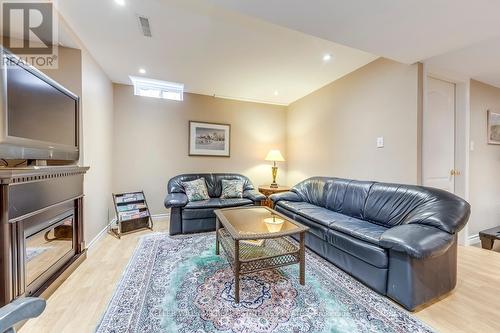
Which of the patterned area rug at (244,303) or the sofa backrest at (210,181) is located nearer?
the patterned area rug at (244,303)

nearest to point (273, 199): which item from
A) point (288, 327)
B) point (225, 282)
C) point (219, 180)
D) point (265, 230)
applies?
point (219, 180)

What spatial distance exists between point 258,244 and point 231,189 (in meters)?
1.74

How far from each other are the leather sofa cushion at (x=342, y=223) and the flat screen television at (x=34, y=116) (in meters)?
2.67

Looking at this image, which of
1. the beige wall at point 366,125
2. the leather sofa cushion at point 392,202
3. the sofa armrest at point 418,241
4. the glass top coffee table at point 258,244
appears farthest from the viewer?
the beige wall at point 366,125

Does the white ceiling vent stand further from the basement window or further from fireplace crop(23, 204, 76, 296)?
fireplace crop(23, 204, 76, 296)

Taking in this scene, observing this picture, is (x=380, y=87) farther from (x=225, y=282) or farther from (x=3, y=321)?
(x=3, y=321)

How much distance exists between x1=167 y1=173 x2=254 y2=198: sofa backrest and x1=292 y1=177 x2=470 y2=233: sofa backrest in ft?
4.42

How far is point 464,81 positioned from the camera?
2.90 meters

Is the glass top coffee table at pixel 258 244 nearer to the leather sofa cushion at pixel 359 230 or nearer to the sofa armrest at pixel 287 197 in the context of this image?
the leather sofa cushion at pixel 359 230

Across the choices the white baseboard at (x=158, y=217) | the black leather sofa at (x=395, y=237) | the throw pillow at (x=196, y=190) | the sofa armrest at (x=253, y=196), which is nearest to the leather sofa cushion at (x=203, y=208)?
the throw pillow at (x=196, y=190)

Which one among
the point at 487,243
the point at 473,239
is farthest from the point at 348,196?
the point at 473,239

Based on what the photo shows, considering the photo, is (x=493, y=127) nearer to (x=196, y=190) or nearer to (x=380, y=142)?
(x=380, y=142)

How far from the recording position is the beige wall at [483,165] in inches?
121

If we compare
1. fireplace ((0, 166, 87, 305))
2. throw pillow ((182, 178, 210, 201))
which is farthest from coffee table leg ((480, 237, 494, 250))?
fireplace ((0, 166, 87, 305))
